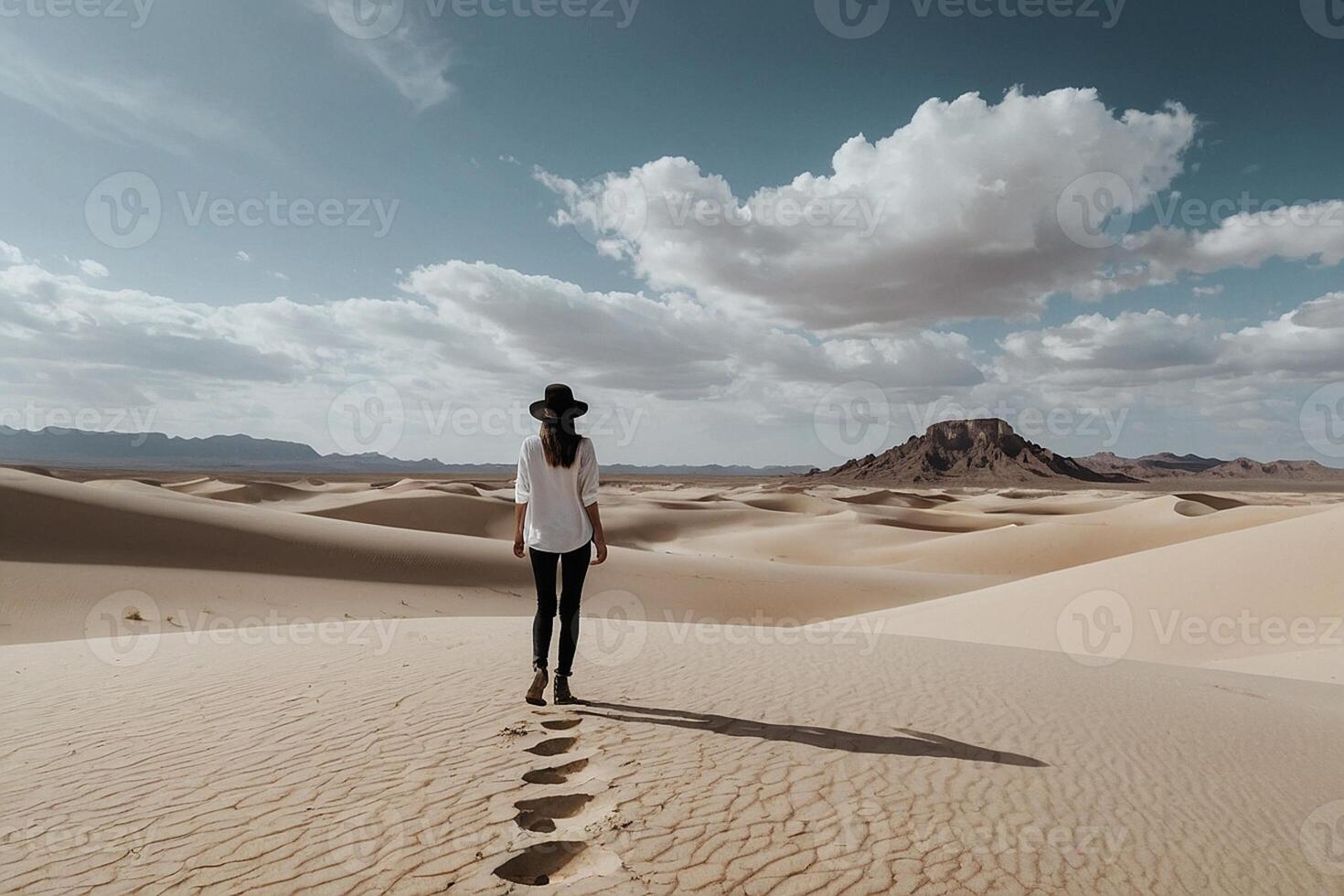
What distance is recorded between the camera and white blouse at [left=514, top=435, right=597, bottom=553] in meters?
4.63

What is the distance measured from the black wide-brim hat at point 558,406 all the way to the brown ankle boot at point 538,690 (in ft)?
5.77

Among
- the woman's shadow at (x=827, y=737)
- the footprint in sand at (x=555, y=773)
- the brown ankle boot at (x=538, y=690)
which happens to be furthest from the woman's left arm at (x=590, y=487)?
the footprint in sand at (x=555, y=773)

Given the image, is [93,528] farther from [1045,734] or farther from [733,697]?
[1045,734]

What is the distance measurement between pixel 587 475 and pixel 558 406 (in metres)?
0.51

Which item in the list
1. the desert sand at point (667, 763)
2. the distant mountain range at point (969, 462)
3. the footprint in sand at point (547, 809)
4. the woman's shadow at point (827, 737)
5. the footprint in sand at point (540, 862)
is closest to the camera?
the footprint in sand at point (540, 862)

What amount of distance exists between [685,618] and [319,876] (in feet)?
45.5

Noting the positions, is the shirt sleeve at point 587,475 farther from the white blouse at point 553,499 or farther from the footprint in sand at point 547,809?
the footprint in sand at point 547,809

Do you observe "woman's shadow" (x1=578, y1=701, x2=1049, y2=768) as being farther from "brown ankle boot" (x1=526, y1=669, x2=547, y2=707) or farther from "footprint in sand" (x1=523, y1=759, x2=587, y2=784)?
"footprint in sand" (x1=523, y1=759, x2=587, y2=784)

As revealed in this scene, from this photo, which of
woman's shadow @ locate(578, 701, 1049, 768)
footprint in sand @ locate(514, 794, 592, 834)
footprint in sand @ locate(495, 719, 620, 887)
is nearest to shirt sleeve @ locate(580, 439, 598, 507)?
woman's shadow @ locate(578, 701, 1049, 768)

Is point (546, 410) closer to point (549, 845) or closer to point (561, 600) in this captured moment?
point (561, 600)

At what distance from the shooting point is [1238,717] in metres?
5.42

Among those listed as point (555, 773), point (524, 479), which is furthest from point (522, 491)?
point (555, 773)

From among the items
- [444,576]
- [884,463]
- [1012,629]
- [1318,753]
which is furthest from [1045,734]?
Answer: [884,463]

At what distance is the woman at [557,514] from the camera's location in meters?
4.63
